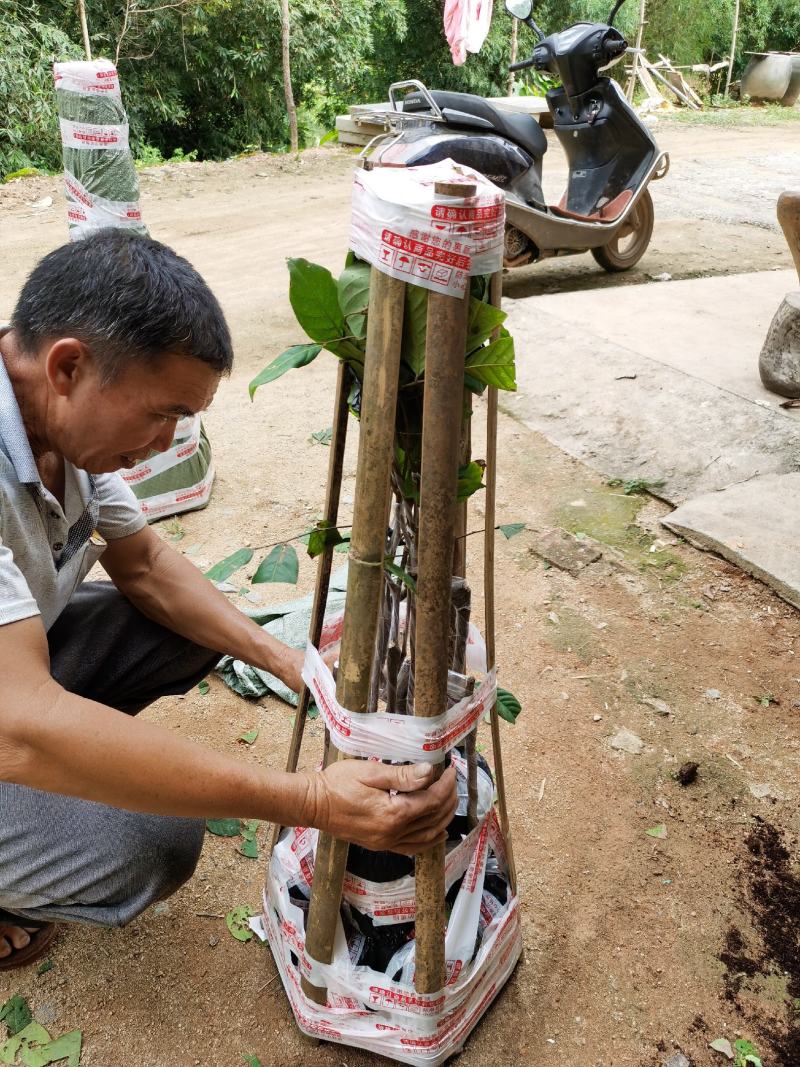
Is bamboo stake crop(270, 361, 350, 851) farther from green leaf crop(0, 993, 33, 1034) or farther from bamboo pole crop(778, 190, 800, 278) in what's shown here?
bamboo pole crop(778, 190, 800, 278)

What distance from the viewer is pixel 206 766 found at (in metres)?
1.25

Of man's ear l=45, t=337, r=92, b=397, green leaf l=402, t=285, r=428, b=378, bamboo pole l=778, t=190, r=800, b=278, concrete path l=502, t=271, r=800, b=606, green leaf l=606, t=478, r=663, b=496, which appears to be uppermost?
green leaf l=402, t=285, r=428, b=378

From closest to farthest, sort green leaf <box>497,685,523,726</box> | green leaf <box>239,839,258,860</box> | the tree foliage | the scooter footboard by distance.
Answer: green leaf <box>497,685,523,726</box> < green leaf <box>239,839,258,860</box> < the scooter footboard < the tree foliage

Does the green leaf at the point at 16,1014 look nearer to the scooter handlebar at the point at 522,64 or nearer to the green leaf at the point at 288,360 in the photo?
the green leaf at the point at 288,360

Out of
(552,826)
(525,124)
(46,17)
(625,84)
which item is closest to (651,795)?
(552,826)

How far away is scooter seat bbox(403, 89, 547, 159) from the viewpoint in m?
4.84

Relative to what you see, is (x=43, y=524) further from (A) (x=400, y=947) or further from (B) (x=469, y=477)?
(A) (x=400, y=947)

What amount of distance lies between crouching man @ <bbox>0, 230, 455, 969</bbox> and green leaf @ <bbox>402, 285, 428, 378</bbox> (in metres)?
0.40

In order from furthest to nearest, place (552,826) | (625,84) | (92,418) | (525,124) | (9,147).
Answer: (625,84), (9,147), (525,124), (552,826), (92,418)

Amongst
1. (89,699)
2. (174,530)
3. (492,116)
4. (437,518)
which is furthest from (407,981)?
(492,116)

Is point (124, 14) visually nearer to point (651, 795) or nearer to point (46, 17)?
point (46, 17)

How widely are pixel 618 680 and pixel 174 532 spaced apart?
170cm

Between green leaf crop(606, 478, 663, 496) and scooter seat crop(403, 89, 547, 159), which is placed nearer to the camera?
green leaf crop(606, 478, 663, 496)

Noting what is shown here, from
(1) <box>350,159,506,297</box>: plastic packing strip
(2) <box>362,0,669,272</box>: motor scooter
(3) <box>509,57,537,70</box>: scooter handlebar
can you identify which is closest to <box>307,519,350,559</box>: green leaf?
(1) <box>350,159,506,297</box>: plastic packing strip
